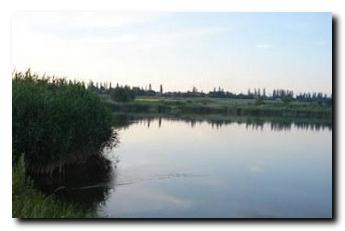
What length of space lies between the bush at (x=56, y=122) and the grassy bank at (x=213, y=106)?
22 centimetres

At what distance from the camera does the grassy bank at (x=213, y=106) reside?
4.55 m

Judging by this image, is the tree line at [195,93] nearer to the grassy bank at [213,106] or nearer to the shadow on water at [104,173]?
the grassy bank at [213,106]

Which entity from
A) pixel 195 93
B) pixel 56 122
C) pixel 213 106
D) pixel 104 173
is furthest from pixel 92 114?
pixel 213 106

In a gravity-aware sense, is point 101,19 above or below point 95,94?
above

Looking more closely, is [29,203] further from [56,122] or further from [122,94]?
[122,94]

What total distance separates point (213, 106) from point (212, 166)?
0.43 m

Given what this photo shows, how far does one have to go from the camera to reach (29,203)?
14.0 ft

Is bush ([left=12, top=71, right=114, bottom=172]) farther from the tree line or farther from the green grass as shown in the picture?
the green grass

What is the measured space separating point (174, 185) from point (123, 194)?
1.21 feet

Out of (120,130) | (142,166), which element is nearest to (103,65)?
(120,130)

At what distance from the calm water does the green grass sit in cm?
28

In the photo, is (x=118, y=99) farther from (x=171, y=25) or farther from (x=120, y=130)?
(x=171, y=25)

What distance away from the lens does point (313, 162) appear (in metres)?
4.39

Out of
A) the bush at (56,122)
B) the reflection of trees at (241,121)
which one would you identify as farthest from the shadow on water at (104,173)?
the bush at (56,122)
